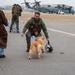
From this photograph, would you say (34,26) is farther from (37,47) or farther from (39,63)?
(39,63)

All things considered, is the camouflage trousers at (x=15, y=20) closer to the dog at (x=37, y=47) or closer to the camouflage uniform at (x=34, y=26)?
the camouflage uniform at (x=34, y=26)

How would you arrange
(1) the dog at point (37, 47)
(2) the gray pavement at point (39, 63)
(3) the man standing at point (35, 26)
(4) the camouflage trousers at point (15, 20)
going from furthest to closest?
(4) the camouflage trousers at point (15, 20)
(3) the man standing at point (35, 26)
(1) the dog at point (37, 47)
(2) the gray pavement at point (39, 63)

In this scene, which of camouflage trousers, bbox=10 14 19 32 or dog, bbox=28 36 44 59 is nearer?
dog, bbox=28 36 44 59

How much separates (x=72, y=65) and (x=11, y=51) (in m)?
3.45

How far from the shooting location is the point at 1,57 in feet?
36.7

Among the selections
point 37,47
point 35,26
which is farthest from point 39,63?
point 35,26

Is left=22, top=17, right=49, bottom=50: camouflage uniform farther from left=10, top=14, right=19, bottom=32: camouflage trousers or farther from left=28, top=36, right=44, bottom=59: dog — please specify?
left=10, top=14, right=19, bottom=32: camouflage trousers

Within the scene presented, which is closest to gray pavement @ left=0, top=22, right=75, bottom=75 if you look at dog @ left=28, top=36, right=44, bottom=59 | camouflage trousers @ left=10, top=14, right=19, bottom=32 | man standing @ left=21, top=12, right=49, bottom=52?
dog @ left=28, top=36, right=44, bottom=59

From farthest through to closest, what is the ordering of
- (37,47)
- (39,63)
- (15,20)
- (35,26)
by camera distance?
(15,20), (35,26), (37,47), (39,63)

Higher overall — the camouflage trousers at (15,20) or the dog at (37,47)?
the dog at (37,47)

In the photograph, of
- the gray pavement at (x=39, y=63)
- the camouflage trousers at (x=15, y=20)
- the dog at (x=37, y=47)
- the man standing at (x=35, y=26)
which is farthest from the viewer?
the camouflage trousers at (x=15, y=20)

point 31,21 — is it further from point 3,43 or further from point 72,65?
point 72,65

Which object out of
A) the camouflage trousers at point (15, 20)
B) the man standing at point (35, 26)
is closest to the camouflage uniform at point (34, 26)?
the man standing at point (35, 26)

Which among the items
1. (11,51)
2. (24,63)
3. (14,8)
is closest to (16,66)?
(24,63)
